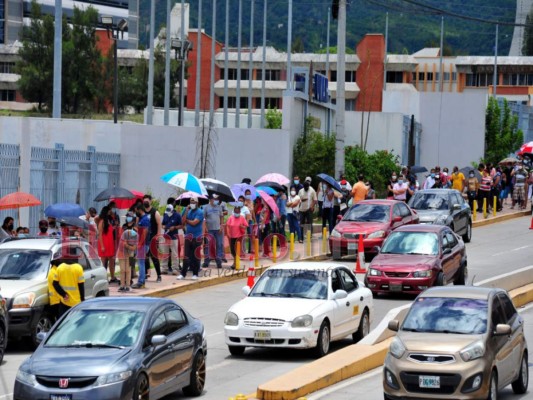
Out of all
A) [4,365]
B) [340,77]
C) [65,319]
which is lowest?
[4,365]

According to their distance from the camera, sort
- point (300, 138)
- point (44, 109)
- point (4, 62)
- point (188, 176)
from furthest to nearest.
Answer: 1. point (4, 62)
2. point (44, 109)
3. point (300, 138)
4. point (188, 176)

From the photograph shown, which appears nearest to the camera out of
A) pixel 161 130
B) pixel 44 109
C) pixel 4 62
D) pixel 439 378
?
pixel 439 378

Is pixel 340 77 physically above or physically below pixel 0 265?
above

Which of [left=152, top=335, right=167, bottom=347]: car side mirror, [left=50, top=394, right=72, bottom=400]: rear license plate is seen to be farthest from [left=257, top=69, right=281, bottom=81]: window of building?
[left=50, top=394, right=72, bottom=400]: rear license plate

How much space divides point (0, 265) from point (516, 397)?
9.48m

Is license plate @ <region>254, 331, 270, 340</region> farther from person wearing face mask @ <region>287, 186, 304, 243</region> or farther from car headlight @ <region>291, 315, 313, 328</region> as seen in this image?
person wearing face mask @ <region>287, 186, 304, 243</region>

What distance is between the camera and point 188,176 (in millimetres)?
30859

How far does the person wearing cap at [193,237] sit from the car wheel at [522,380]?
498 inches

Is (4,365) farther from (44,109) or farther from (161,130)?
(44,109)

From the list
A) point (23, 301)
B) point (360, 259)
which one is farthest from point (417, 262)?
point (23, 301)

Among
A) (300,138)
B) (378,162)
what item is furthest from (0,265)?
(378,162)

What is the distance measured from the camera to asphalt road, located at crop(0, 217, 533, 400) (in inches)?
690

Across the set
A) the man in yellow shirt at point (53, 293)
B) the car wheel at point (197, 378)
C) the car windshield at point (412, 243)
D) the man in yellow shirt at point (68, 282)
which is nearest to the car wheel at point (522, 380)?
the car wheel at point (197, 378)

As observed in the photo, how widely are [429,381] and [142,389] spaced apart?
3624 millimetres
